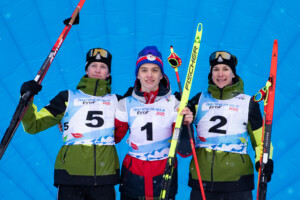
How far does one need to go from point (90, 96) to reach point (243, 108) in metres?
1.14

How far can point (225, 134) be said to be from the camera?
2990 mm

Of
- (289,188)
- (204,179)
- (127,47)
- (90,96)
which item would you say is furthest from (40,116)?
(289,188)

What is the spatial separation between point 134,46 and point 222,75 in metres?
2.27

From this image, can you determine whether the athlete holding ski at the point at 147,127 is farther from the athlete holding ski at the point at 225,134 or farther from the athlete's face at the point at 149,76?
the athlete holding ski at the point at 225,134

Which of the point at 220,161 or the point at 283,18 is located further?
the point at 283,18

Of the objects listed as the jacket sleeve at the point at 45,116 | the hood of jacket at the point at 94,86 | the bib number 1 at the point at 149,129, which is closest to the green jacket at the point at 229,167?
the bib number 1 at the point at 149,129

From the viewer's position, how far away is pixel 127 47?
17.0 ft

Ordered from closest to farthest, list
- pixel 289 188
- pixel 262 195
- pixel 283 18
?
pixel 262 195 < pixel 283 18 < pixel 289 188

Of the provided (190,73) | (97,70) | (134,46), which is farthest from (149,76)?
(134,46)

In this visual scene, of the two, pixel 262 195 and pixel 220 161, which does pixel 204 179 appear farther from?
pixel 262 195

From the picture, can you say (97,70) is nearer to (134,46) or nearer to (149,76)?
(149,76)

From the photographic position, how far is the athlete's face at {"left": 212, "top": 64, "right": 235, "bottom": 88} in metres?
3.09

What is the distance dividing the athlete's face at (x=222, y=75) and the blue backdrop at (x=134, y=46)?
1.86m

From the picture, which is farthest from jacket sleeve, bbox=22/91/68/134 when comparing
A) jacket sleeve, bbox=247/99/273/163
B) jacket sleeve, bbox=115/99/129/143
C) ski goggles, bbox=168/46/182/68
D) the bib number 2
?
jacket sleeve, bbox=247/99/273/163
